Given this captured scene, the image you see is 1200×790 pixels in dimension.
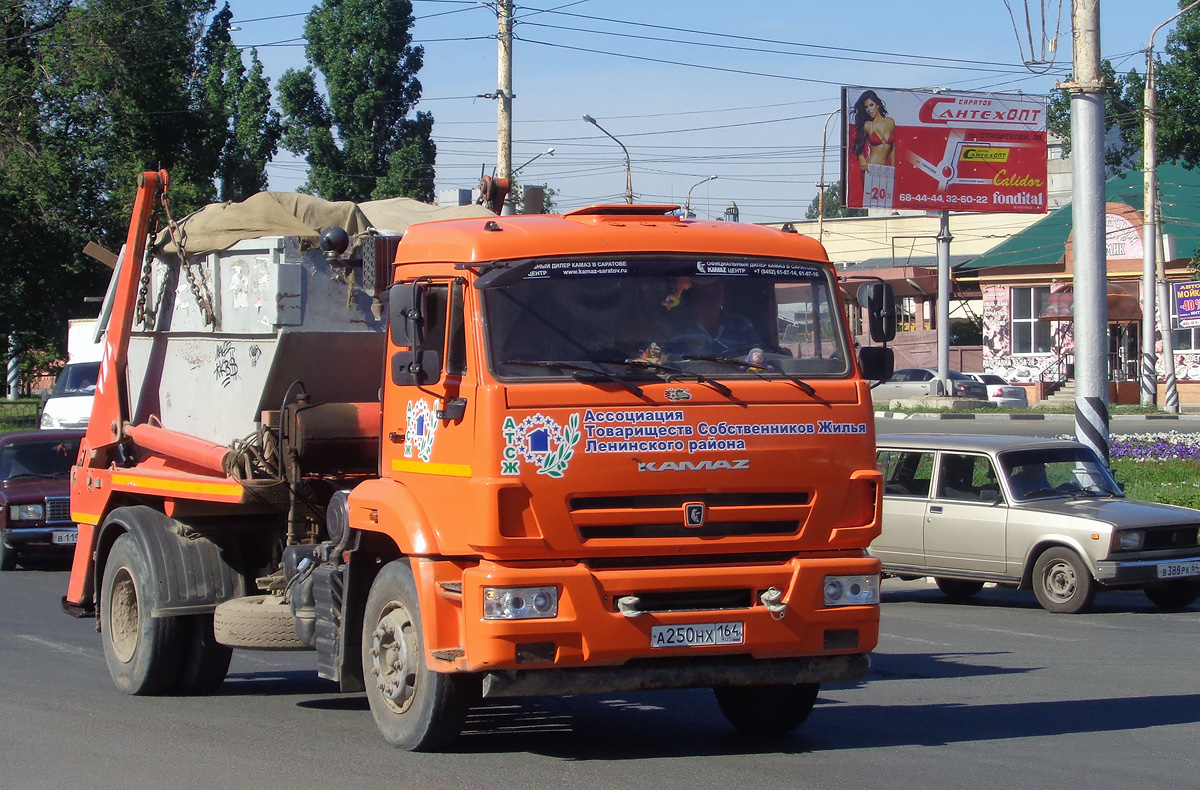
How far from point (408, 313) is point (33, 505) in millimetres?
11439

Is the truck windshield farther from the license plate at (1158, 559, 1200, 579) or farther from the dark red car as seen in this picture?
the dark red car

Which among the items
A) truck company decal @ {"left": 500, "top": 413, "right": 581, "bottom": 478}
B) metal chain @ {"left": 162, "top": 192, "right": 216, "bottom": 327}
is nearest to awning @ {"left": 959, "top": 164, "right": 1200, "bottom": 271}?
metal chain @ {"left": 162, "top": 192, "right": 216, "bottom": 327}

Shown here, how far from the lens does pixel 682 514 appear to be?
6.36m

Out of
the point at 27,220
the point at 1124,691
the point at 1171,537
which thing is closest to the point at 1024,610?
the point at 1171,537

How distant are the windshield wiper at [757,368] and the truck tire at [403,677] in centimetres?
171

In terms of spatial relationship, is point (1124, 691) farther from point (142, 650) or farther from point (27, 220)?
point (27, 220)

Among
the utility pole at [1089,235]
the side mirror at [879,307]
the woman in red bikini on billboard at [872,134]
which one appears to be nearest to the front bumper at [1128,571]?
the utility pole at [1089,235]

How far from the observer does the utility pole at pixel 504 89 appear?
73.8ft

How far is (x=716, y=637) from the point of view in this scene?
641 cm

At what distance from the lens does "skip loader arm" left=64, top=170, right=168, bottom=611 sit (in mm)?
9664

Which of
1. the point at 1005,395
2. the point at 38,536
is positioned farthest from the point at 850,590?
the point at 1005,395

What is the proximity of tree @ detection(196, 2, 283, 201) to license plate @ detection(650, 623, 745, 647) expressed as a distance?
4035 centimetres

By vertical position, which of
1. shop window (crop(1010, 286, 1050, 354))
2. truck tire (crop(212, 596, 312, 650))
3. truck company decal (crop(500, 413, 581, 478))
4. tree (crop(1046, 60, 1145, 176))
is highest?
tree (crop(1046, 60, 1145, 176))

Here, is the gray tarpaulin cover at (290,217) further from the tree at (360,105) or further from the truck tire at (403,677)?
the tree at (360,105)
